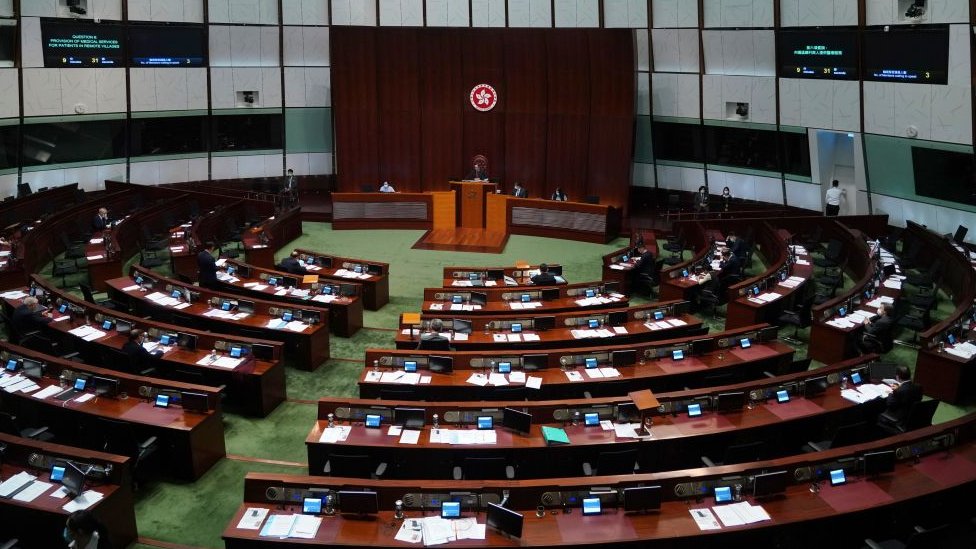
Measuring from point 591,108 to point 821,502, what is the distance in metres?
15.3

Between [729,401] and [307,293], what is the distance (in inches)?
287

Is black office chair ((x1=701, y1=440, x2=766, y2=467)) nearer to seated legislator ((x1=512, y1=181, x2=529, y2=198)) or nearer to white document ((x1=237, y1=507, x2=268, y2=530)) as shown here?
white document ((x1=237, y1=507, x2=268, y2=530))

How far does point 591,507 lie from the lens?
628 centimetres

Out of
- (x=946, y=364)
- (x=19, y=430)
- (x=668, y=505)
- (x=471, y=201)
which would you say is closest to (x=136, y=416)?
(x=19, y=430)

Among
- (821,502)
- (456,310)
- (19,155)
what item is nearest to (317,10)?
(19,155)

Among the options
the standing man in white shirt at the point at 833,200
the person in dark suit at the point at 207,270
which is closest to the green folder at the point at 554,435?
Answer: the person in dark suit at the point at 207,270

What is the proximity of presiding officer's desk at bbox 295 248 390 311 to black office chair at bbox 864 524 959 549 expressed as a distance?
30.3 feet

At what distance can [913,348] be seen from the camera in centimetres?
1190

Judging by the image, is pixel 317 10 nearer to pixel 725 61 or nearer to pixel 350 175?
pixel 350 175

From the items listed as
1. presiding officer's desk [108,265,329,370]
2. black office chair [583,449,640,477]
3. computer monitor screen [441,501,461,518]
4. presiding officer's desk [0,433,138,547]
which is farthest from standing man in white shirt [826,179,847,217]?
presiding officer's desk [0,433,138,547]

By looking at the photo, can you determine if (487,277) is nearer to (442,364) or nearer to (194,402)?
(442,364)

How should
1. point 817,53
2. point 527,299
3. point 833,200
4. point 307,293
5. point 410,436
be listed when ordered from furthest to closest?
1. point 833,200
2. point 817,53
3. point 307,293
4. point 527,299
5. point 410,436

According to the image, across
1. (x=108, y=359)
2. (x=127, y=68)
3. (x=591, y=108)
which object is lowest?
(x=108, y=359)

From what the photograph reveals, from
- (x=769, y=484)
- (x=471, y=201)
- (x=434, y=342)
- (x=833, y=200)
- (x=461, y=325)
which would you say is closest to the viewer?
(x=769, y=484)
